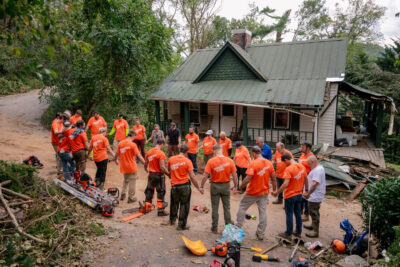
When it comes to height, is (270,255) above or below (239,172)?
below

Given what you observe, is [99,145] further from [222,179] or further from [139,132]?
[222,179]

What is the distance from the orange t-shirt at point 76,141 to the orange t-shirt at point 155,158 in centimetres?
216

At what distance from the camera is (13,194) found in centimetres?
513

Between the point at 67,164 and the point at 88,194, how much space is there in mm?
1591

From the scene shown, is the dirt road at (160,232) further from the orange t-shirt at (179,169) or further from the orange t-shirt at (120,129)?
the orange t-shirt at (120,129)

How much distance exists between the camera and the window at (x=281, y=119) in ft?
47.5

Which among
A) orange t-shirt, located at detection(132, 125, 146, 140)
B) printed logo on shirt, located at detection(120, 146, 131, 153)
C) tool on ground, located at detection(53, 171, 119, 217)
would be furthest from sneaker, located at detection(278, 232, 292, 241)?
orange t-shirt, located at detection(132, 125, 146, 140)

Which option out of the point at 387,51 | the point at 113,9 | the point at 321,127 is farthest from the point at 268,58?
the point at 387,51

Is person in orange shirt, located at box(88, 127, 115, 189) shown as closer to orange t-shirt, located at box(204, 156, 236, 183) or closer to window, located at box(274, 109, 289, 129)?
orange t-shirt, located at box(204, 156, 236, 183)

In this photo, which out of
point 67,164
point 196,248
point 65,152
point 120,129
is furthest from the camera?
point 120,129

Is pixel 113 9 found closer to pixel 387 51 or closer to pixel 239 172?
pixel 239 172

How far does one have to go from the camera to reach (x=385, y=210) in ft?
16.7

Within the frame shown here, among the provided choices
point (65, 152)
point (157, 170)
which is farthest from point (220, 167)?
point (65, 152)

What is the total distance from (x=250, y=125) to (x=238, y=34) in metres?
6.09
